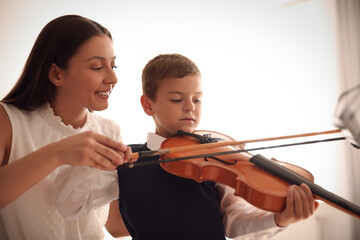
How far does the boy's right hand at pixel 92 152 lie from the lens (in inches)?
30.3

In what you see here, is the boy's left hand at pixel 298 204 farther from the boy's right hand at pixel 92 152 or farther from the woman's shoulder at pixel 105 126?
the woman's shoulder at pixel 105 126

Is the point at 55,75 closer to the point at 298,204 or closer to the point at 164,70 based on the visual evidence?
the point at 164,70

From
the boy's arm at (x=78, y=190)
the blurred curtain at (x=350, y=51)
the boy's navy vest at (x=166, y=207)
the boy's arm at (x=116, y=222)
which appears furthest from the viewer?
the blurred curtain at (x=350, y=51)

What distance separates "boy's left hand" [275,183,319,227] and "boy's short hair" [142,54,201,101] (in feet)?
1.74

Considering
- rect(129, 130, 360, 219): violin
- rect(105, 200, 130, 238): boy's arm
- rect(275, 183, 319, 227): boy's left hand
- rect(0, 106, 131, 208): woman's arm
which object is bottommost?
rect(105, 200, 130, 238): boy's arm

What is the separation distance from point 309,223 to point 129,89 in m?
1.66

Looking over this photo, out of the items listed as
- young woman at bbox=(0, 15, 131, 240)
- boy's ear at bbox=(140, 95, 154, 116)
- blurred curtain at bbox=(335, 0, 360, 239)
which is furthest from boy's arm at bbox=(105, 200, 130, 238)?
blurred curtain at bbox=(335, 0, 360, 239)

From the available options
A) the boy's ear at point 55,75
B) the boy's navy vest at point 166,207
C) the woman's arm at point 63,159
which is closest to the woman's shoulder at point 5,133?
the boy's ear at point 55,75

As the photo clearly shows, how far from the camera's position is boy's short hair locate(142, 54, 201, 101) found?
113 cm

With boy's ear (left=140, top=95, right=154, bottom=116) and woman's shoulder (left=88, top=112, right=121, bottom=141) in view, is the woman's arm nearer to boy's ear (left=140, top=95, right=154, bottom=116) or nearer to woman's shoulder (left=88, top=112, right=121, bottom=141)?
boy's ear (left=140, top=95, right=154, bottom=116)

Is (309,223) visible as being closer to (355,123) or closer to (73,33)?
(355,123)

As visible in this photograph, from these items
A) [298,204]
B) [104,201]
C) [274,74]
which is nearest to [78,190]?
[104,201]

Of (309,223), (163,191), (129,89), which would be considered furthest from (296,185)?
(309,223)

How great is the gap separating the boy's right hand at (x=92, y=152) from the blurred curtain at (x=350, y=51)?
2.10m
